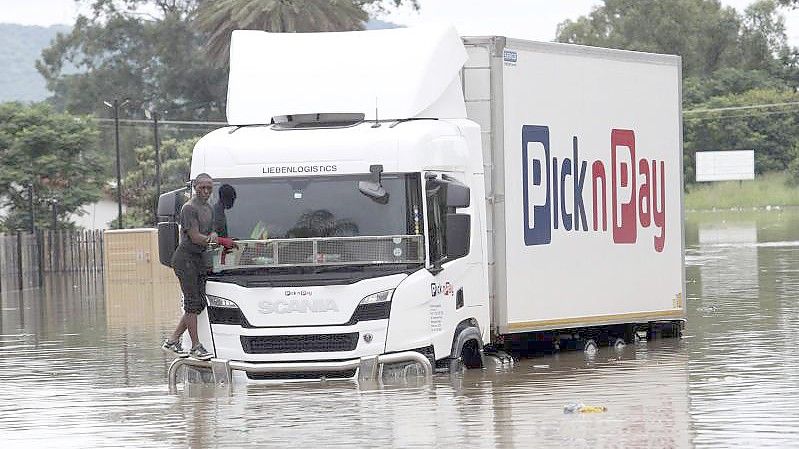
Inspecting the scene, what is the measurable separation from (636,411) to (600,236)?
6.06 metres

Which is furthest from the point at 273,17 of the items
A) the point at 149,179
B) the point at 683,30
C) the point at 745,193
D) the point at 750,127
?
the point at 683,30

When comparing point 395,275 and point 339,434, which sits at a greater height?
point 395,275

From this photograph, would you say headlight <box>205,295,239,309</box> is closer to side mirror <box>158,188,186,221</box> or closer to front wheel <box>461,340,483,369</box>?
side mirror <box>158,188,186,221</box>

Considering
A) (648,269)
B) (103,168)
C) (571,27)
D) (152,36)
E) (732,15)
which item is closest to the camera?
(648,269)

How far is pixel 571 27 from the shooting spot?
456 ft

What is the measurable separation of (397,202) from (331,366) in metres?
1.63

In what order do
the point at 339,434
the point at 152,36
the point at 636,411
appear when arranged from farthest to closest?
the point at 152,36, the point at 636,411, the point at 339,434

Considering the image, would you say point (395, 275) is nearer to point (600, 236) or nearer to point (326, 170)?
point (326, 170)

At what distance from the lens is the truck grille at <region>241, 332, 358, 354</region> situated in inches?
628

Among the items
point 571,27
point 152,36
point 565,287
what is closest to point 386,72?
point 565,287

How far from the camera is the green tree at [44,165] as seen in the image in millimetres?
64312

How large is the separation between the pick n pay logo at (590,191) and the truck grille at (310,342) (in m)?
3.32

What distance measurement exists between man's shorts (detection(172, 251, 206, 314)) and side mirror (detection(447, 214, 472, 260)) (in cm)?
230

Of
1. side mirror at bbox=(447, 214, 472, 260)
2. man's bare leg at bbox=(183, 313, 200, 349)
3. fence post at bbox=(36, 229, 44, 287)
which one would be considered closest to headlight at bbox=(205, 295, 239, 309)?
man's bare leg at bbox=(183, 313, 200, 349)
